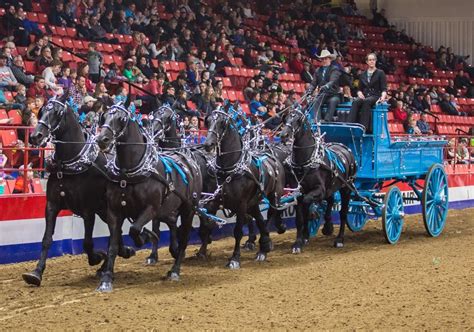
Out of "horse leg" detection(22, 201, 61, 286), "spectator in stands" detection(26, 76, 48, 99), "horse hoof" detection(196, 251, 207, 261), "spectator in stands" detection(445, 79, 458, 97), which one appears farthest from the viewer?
"spectator in stands" detection(445, 79, 458, 97)

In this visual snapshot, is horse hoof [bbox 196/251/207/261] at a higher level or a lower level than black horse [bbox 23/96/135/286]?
lower

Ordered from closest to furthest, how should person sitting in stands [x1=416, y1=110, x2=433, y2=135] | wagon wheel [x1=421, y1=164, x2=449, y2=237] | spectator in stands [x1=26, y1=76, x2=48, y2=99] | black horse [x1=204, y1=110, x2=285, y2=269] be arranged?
black horse [x1=204, y1=110, x2=285, y2=269] < wagon wheel [x1=421, y1=164, x2=449, y2=237] < spectator in stands [x1=26, y1=76, x2=48, y2=99] < person sitting in stands [x1=416, y1=110, x2=433, y2=135]

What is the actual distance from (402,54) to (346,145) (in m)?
19.0

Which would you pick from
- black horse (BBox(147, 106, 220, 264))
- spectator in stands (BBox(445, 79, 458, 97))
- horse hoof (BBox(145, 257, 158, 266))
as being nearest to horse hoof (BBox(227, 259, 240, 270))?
black horse (BBox(147, 106, 220, 264))

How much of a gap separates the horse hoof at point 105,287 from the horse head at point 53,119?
1.67 meters

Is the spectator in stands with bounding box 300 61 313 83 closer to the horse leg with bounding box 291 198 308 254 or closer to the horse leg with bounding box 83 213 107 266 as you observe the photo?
the horse leg with bounding box 291 198 308 254

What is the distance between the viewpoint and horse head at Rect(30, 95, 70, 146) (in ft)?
32.1

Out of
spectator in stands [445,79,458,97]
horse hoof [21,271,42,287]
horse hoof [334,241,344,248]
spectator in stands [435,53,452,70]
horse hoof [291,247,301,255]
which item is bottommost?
horse hoof [334,241,344,248]

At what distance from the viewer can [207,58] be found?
73.6ft

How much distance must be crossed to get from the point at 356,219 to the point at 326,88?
2.83 metres

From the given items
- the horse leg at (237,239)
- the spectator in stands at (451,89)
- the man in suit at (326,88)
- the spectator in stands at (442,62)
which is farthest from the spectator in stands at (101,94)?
the spectator in stands at (442,62)

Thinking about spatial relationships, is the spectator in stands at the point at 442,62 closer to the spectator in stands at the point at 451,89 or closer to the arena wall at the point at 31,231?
the spectator in stands at the point at 451,89

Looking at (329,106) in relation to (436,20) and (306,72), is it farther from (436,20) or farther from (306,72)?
(436,20)

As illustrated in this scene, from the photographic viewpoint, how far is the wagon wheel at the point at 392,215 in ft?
44.8
